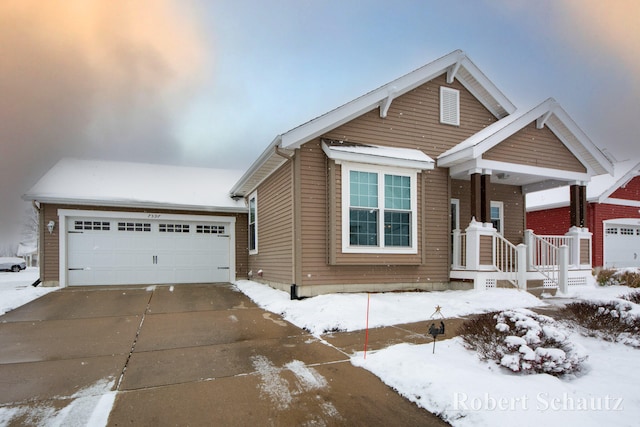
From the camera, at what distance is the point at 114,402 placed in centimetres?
354

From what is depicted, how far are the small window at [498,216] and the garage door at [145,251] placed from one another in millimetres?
9272

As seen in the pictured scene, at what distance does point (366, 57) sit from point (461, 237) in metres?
32.5

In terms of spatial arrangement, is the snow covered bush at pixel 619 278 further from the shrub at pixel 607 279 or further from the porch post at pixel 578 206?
the porch post at pixel 578 206

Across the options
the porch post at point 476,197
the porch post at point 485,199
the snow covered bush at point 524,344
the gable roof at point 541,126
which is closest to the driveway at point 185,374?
the snow covered bush at point 524,344

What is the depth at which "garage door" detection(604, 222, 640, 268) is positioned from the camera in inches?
717

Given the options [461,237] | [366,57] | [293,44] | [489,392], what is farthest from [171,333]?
[366,57]

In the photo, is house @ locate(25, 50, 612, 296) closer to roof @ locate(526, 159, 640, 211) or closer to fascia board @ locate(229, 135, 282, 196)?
fascia board @ locate(229, 135, 282, 196)

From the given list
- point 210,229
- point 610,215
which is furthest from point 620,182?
point 210,229

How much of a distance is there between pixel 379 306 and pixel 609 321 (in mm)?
3718

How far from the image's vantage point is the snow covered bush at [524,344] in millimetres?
3916

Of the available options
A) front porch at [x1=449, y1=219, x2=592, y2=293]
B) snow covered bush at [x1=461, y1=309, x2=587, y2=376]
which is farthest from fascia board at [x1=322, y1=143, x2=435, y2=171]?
snow covered bush at [x1=461, y1=309, x2=587, y2=376]

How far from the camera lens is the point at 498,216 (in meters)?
12.6

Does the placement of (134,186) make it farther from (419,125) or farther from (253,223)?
(419,125)

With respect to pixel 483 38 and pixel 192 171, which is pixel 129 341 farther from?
pixel 483 38
